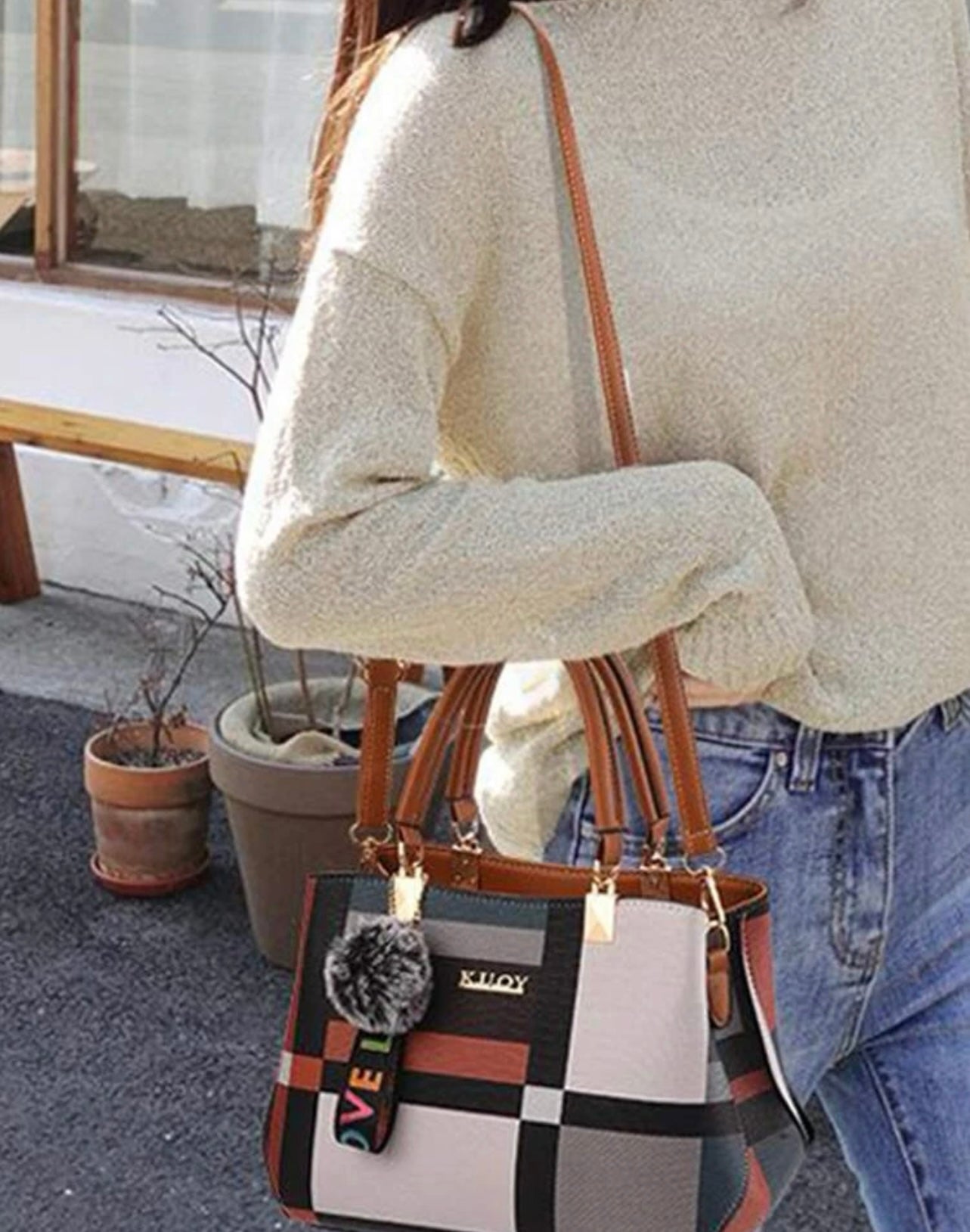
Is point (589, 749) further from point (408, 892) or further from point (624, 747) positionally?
point (408, 892)

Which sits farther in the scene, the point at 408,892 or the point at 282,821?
the point at 282,821

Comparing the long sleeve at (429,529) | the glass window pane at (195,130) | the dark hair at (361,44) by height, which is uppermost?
the dark hair at (361,44)

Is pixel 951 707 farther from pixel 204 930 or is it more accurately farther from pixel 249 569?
pixel 204 930

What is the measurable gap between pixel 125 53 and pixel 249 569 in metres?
4.77

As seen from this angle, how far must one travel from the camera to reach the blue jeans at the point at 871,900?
5.28 feet

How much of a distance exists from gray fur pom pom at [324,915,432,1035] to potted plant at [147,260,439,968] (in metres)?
2.16

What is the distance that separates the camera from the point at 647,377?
154 centimetres

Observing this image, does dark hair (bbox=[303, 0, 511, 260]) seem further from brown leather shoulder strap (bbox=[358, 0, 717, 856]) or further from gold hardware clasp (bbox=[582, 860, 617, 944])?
gold hardware clasp (bbox=[582, 860, 617, 944])

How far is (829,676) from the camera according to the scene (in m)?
1.60

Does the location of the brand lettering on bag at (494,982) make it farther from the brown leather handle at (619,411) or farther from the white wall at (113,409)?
the white wall at (113,409)

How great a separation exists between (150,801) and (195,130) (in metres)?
2.47

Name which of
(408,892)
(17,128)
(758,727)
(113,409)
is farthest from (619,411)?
(17,128)

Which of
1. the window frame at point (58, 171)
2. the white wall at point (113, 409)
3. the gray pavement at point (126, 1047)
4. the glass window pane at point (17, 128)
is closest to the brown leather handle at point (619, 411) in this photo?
the gray pavement at point (126, 1047)

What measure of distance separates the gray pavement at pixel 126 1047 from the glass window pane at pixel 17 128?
1.83 m
